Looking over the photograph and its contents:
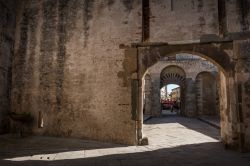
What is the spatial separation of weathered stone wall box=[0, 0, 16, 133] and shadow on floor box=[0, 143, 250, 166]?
13.3ft

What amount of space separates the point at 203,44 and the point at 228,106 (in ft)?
6.58

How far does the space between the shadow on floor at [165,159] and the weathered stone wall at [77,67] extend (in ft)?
4.72

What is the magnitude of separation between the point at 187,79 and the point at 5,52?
1444cm

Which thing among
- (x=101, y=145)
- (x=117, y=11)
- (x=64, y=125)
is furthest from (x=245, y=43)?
(x=64, y=125)

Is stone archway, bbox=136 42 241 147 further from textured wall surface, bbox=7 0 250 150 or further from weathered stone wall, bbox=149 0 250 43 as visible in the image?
weathered stone wall, bbox=149 0 250 43

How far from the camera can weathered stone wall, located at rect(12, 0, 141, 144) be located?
7.02 metres

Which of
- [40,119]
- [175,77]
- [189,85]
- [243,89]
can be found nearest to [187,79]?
[189,85]

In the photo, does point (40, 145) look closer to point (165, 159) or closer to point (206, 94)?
point (165, 159)

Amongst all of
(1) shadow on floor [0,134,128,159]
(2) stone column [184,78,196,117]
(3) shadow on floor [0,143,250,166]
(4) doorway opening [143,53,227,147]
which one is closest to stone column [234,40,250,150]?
(3) shadow on floor [0,143,250,166]

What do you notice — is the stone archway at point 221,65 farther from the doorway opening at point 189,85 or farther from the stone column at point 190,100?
the stone column at point 190,100

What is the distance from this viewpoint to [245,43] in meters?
6.32

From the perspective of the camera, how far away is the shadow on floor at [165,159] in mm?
4539

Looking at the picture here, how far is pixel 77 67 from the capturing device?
24.8 ft

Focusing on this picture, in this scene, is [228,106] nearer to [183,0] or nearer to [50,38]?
[183,0]
